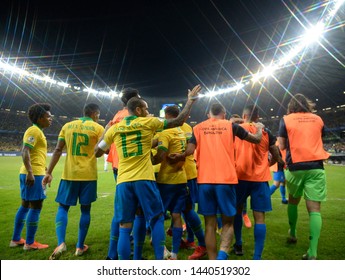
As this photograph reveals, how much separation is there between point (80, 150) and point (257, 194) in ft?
8.67

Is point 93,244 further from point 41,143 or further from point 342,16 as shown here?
point 342,16

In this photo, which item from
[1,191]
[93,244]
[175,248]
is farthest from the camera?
[1,191]

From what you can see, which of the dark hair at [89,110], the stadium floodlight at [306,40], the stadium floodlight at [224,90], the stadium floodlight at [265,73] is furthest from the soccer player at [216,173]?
the stadium floodlight at [224,90]

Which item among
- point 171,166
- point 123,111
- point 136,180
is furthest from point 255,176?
point 123,111

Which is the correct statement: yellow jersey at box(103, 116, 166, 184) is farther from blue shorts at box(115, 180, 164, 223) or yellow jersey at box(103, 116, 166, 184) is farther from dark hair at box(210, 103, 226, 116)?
A: dark hair at box(210, 103, 226, 116)

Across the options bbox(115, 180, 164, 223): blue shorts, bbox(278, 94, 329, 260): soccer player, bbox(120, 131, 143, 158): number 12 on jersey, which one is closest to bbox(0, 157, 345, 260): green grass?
bbox(278, 94, 329, 260): soccer player

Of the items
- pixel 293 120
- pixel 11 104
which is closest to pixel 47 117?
pixel 293 120

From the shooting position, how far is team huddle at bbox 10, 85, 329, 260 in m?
2.98

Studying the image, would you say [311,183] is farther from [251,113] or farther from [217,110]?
[217,110]

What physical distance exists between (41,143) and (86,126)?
3.31 feet

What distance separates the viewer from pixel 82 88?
154ft

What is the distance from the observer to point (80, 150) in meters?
3.90

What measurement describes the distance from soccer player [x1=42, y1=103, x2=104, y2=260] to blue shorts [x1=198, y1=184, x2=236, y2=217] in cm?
171

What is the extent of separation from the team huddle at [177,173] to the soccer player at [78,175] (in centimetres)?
1
